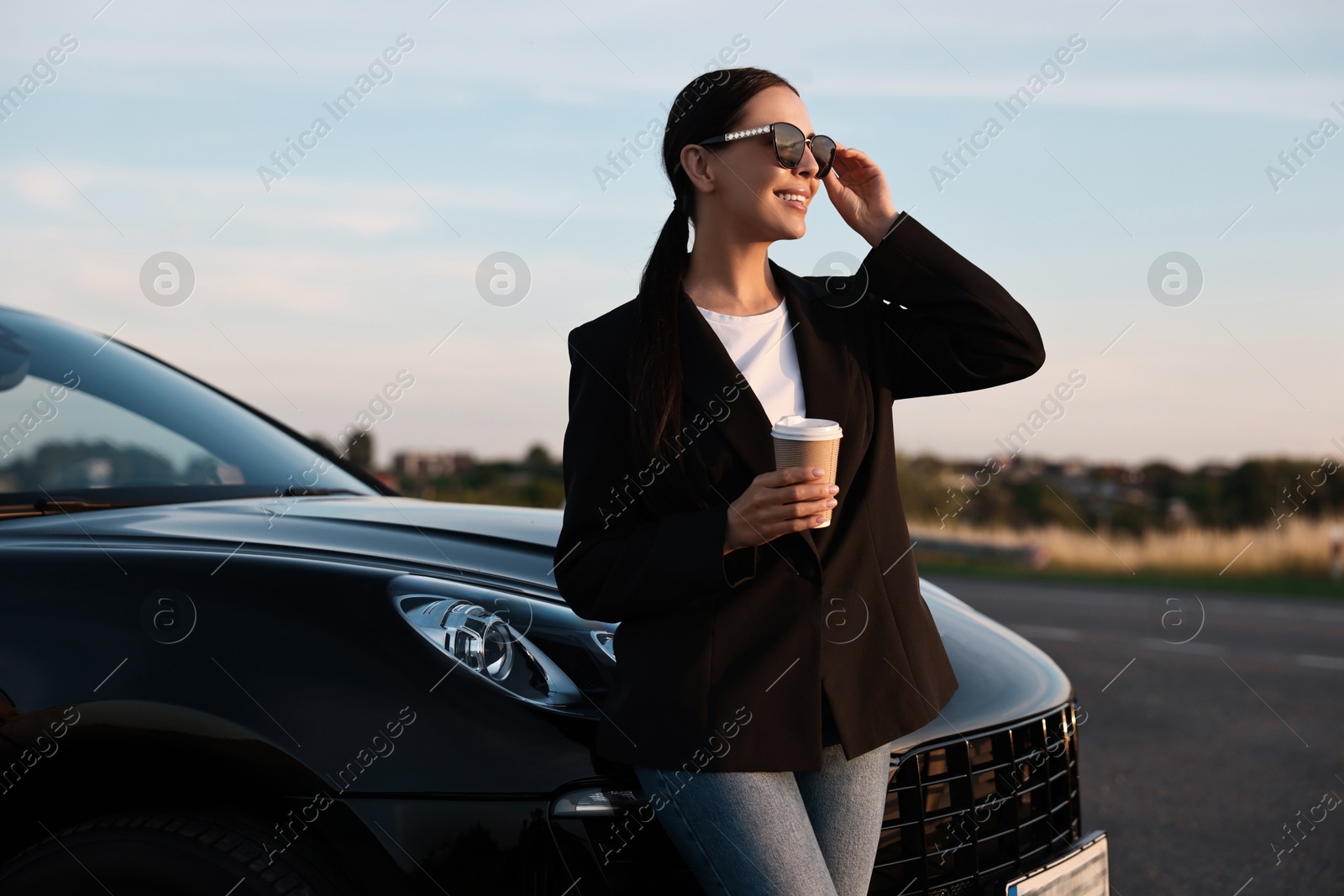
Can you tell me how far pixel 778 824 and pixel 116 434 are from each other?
2.16 metres

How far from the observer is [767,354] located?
2.00m

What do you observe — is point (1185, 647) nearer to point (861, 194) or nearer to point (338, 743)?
point (861, 194)

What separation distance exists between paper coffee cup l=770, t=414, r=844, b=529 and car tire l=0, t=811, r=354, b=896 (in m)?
0.94

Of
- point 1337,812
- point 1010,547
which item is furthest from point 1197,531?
point 1337,812

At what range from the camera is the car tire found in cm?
176

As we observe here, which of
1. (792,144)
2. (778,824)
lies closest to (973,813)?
(778,824)

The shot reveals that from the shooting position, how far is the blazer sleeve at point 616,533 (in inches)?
69.6

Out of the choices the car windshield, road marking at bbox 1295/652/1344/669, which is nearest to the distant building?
the car windshield

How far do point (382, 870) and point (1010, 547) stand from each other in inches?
620

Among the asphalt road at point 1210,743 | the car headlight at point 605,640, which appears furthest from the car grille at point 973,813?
the asphalt road at point 1210,743

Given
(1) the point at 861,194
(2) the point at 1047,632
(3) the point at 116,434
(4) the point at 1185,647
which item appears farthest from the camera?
(2) the point at 1047,632

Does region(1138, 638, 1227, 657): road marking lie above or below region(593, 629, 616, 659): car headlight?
below

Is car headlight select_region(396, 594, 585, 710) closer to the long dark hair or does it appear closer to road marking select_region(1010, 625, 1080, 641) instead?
the long dark hair

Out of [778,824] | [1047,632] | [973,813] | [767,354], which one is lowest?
[1047,632]
